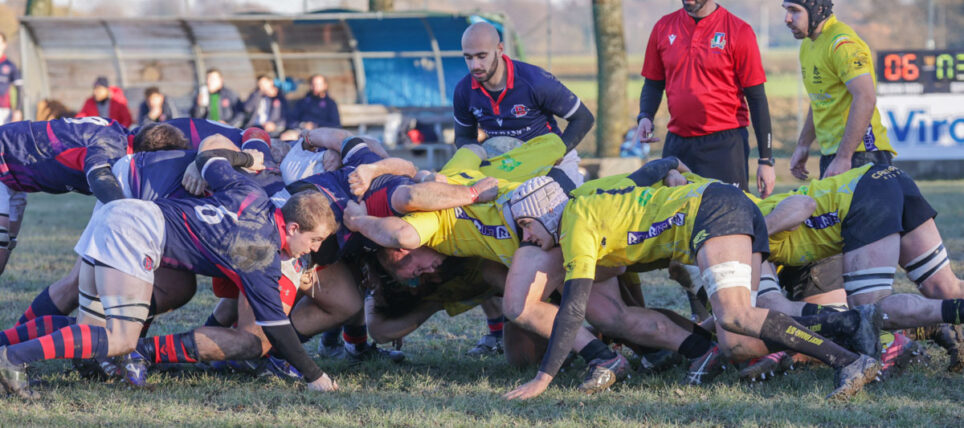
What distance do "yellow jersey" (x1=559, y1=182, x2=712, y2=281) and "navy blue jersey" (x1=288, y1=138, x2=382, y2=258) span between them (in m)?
1.12

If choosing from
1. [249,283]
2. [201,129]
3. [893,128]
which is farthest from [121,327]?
[893,128]

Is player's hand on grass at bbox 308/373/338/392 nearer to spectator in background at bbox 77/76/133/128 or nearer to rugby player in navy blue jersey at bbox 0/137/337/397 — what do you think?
rugby player in navy blue jersey at bbox 0/137/337/397

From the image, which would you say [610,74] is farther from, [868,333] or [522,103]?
[868,333]

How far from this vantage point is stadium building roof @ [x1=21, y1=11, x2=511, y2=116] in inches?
677

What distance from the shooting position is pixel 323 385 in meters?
4.63

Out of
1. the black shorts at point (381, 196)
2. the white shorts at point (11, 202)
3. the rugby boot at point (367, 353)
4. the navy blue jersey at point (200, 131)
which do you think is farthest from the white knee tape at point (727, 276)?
the white shorts at point (11, 202)


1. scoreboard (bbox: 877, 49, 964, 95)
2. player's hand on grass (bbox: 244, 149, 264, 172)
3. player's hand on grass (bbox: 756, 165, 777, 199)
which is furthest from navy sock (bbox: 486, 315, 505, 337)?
scoreboard (bbox: 877, 49, 964, 95)

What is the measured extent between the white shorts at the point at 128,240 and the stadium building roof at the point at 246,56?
12842 millimetres

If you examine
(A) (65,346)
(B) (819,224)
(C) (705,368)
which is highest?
(B) (819,224)

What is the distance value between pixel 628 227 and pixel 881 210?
4.22 feet

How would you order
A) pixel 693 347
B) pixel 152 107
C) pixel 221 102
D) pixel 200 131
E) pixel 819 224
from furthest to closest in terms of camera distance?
pixel 221 102 < pixel 152 107 < pixel 200 131 < pixel 819 224 < pixel 693 347

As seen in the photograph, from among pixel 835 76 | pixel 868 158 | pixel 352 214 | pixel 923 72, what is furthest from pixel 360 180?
pixel 923 72

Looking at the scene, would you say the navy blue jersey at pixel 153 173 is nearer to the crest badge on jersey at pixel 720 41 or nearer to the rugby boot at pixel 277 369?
the rugby boot at pixel 277 369

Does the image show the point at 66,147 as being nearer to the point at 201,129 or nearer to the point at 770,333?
the point at 201,129
